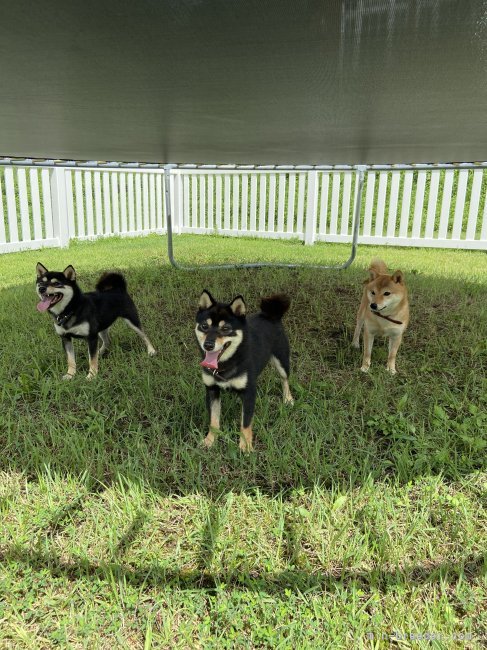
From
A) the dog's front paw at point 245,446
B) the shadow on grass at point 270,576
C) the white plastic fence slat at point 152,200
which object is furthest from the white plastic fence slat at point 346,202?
the shadow on grass at point 270,576

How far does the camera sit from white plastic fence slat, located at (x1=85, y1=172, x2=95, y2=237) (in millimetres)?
10545

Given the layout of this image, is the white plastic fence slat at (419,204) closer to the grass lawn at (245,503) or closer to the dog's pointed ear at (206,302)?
the grass lawn at (245,503)

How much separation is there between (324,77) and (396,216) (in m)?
9.67

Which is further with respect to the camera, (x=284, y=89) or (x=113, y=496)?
(x=284, y=89)

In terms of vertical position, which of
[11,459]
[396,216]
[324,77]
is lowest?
[11,459]

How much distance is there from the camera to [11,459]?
2592mm

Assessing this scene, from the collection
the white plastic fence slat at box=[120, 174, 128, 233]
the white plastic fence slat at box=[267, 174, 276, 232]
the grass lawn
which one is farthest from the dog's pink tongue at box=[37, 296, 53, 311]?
the white plastic fence slat at box=[267, 174, 276, 232]

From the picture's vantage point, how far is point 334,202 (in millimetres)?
11156

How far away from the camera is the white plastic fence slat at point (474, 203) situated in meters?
9.80

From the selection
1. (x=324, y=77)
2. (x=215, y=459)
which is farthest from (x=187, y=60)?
(x=215, y=459)

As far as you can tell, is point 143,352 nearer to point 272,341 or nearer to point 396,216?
point 272,341

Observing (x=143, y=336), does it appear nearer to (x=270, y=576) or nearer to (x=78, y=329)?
(x=78, y=329)

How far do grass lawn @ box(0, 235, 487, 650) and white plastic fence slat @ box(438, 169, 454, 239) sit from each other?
7.06 m

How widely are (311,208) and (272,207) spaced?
115 cm
